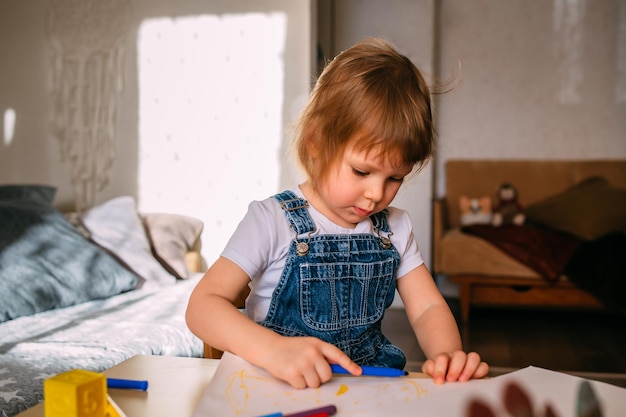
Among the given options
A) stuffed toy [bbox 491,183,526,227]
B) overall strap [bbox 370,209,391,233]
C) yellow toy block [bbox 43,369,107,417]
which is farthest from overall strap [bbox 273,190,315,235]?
stuffed toy [bbox 491,183,526,227]

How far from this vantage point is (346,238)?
3.21 ft

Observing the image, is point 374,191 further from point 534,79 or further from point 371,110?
point 534,79

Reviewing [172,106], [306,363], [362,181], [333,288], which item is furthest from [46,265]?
[306,363]

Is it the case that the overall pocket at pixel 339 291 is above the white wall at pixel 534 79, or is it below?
below

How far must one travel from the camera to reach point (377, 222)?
1.04m

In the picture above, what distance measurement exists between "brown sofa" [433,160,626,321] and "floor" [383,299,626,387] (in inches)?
4.8

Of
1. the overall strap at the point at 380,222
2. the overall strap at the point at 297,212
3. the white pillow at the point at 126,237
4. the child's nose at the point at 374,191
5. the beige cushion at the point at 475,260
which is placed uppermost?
the child's nose at the point at 374,191

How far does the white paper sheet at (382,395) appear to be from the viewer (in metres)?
0.59

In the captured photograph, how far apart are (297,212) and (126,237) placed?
1.64m

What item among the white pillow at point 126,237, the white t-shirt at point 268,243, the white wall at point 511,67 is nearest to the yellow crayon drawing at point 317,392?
the white t-shirt at point 268,243

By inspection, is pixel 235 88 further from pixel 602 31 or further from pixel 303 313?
pixel 602 31

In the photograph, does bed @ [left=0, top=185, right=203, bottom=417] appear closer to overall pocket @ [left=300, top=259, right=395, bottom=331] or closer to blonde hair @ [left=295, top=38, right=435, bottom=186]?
overall pocket @ [left=300, top=259, right=395, bottom=331]

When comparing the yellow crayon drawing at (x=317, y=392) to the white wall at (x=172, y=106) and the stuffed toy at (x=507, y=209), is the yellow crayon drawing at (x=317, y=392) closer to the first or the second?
the white wall at (x=172, y=106)

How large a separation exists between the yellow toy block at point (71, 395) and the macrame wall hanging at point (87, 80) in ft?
8.35
